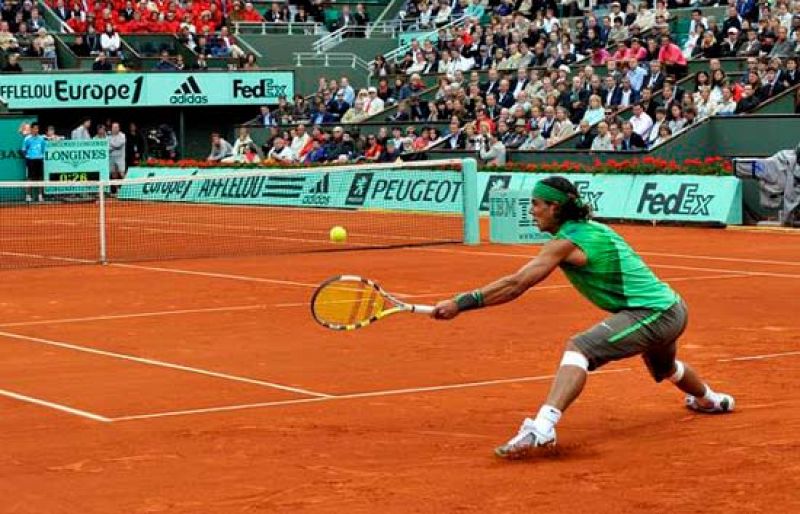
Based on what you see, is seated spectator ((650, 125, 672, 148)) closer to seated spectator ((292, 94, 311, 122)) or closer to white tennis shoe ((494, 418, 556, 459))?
seated spectator ((292, 94, 311, 122))

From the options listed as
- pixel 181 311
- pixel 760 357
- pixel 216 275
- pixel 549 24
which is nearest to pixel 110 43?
pixel 549 24

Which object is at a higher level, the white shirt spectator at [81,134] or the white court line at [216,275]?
the white court line at [216,275]

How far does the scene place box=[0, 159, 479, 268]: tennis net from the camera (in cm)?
2594

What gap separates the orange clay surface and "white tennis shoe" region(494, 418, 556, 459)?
8 cm

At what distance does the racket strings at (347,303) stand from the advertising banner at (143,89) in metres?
35.2

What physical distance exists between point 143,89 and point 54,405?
115ft

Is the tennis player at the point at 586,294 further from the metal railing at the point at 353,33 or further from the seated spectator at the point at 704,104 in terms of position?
the metal railing at the point at 353,33

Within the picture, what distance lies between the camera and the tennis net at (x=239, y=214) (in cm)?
2594

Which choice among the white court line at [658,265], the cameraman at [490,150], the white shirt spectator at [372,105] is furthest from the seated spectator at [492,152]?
the white court line at [658,265]

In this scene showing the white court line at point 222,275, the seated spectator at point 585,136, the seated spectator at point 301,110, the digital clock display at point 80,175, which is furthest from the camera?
the seated spectator at point 301,110

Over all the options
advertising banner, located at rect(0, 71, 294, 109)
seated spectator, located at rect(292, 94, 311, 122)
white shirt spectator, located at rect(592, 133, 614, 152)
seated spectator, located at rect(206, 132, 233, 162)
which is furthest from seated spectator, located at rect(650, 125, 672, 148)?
advertising banner, located at rect(0, 71, 294, 109)

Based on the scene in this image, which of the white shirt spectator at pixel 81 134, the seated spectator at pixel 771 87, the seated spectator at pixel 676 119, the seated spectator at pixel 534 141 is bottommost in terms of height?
Result: the white shirt spectator at pixel 81 134

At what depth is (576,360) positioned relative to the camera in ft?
29.9

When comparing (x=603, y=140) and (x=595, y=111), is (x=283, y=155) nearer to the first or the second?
(x=595, y=111)
